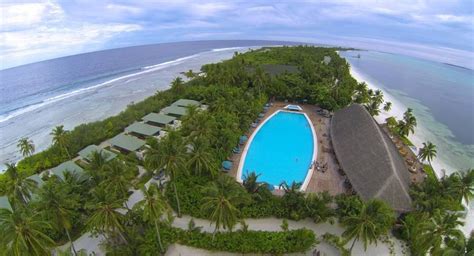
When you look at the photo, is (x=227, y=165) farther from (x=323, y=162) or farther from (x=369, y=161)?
(x=369, y=161)

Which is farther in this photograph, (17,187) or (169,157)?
(17,187)

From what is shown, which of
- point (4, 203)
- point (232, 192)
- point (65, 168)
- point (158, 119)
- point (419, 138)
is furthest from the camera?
point (158, 119)

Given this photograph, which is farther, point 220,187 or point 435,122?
point 435,122

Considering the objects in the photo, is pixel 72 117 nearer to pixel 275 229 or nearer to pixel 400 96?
pixel 275 229

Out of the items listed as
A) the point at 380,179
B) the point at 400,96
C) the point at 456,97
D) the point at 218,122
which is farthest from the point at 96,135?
the point at 456,97

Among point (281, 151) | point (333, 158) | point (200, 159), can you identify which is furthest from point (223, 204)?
Result: point (333, 158)

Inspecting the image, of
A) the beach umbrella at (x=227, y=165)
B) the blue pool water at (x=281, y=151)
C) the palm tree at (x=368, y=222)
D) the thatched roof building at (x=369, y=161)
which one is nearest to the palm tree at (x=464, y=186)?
the thatched roof building at (x=369, y=161)

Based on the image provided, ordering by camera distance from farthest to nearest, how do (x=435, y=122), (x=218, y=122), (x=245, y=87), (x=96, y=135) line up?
(x=245, y=87)
(x=435, y=122)
(x=96, y=135)
(x=218, y=122)
